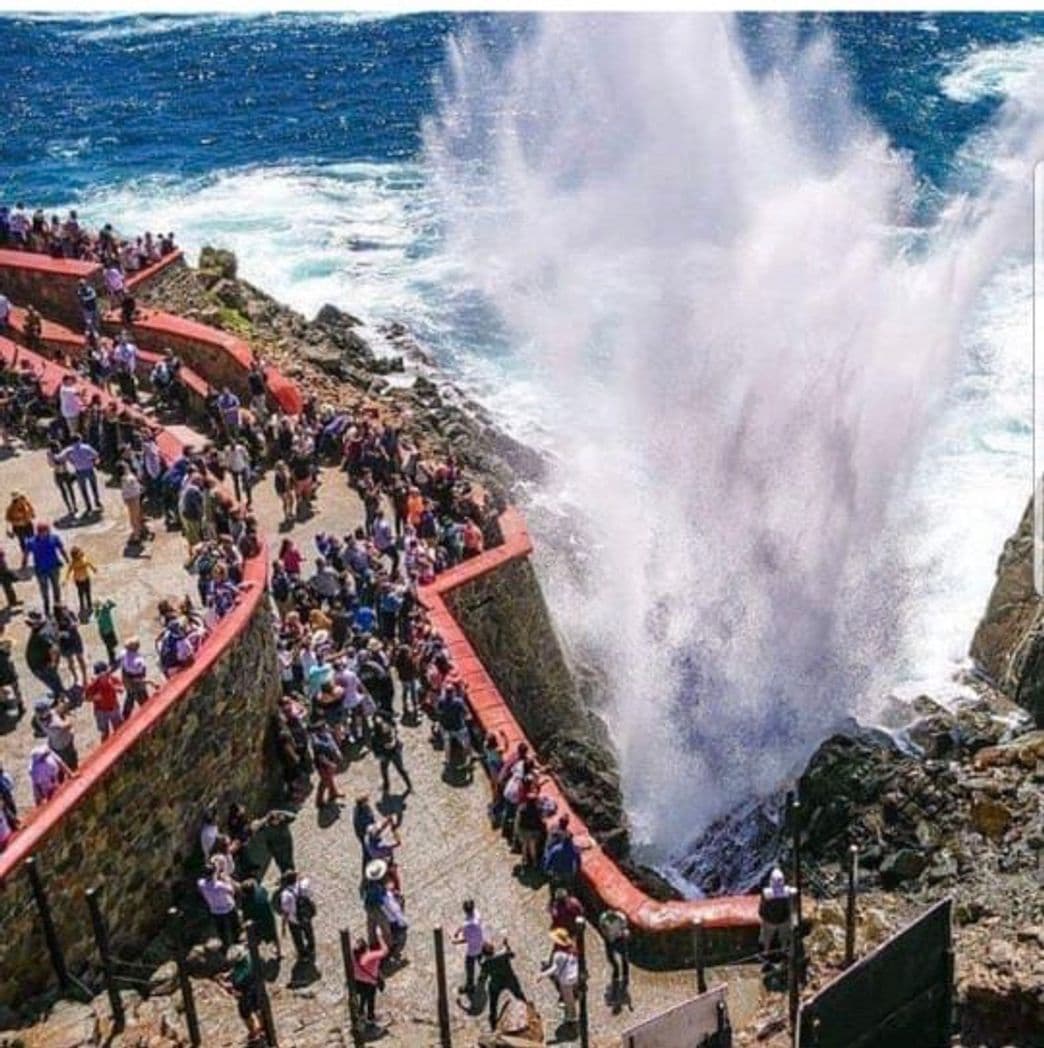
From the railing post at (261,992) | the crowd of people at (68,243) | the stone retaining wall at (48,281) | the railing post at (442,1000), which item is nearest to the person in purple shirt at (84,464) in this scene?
the stone retaining wall at (48,281)

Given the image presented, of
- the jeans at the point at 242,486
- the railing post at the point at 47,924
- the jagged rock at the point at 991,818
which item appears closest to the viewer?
the railing post at the point at 47,924

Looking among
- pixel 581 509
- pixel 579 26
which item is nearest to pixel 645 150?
pixel 579 26

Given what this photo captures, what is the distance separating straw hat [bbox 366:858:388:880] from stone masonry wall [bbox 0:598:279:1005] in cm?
265

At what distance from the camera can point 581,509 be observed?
36.2 meters

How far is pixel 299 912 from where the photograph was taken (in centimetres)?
1827

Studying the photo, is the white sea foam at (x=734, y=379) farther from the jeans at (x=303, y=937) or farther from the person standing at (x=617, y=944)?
the jeans at (x=303, y=937)

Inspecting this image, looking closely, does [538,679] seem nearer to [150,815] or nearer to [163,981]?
[150,815]

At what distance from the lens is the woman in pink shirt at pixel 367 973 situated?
17312 millimetres

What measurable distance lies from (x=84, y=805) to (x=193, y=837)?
2.21 metres

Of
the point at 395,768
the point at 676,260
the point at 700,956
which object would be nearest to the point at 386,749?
the point at 395,768

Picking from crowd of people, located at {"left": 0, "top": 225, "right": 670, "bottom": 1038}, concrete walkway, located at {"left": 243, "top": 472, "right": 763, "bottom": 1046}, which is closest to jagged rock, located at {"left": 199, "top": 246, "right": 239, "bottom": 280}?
crowd of people, located at {"left": 0, "top": 225, "right": 670, "bottom": 1038}

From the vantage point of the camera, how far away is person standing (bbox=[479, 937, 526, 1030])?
1762cm

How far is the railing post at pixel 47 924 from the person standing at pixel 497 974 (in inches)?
178

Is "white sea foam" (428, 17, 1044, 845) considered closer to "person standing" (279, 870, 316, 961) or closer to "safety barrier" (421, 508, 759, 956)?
"safety barrier" (421, 508, 759, 956)
